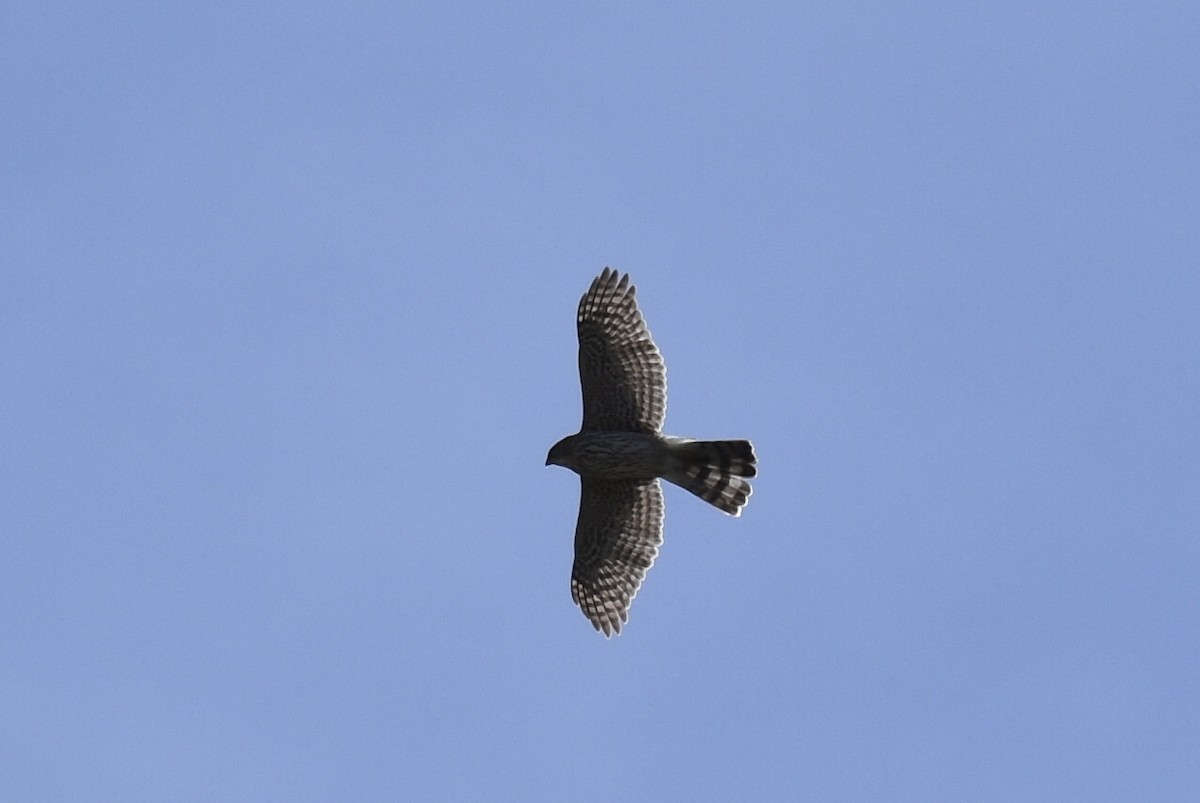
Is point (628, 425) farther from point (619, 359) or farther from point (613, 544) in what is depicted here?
point (613, 544)

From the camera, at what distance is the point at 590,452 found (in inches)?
792

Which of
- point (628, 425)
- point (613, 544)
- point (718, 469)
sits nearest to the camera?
point (718, 469)

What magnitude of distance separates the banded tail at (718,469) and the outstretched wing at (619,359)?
0.51 meters

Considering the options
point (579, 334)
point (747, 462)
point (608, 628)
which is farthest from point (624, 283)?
point (608, 628)

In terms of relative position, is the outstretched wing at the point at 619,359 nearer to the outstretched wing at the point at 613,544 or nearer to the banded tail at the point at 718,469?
the banded tail at the point at 718,469

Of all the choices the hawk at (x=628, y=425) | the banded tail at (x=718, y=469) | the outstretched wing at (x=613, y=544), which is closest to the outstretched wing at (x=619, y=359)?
the hawk at (x=628, y=425)

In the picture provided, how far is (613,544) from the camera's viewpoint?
21219mm

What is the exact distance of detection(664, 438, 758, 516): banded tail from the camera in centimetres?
1998

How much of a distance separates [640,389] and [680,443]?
0.77 meters

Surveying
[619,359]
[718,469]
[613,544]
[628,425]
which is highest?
[619,359]

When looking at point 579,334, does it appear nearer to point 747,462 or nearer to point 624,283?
point 624,283

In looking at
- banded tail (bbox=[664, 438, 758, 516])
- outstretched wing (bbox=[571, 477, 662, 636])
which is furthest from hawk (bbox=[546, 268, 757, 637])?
outstretched wing (bbox=[571, 477, 662, 636])

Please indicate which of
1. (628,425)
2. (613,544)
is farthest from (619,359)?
(613,544)

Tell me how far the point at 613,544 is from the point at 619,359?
2349mm
